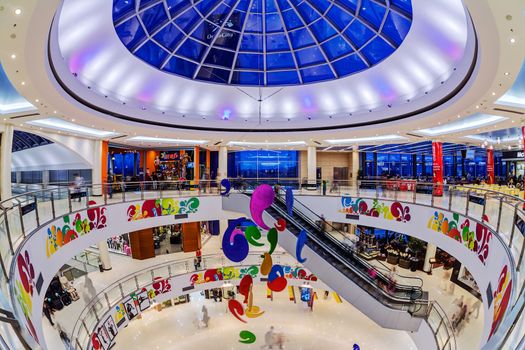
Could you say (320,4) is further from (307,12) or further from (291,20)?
(291,20)

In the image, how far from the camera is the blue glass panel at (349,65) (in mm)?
12423

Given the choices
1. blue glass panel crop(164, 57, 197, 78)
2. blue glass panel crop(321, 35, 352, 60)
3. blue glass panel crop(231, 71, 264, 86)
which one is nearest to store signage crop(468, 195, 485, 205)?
blue glass panel crop(321, 35, 352, 60)

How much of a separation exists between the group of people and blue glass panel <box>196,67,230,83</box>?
1327 cm

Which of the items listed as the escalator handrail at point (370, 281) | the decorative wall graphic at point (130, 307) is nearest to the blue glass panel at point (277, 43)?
the escalator handrail at point (370, 281)

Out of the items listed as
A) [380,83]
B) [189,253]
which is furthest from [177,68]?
[189,253]

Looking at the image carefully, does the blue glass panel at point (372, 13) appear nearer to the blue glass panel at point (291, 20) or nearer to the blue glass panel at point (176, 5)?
the blue glass panel at point (291, 20)

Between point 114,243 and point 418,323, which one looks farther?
point 114,243

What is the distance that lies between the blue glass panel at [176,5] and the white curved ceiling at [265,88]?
78.9 inches

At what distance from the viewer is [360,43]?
11516 mm

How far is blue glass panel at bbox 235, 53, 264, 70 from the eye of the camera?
13.0 meters

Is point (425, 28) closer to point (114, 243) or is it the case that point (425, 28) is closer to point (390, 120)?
point (390, 120)

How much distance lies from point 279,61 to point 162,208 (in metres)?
8.88

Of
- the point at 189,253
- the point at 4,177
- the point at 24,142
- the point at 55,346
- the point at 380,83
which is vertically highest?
the point at 380,83

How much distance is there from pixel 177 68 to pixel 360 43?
7.77 meters
